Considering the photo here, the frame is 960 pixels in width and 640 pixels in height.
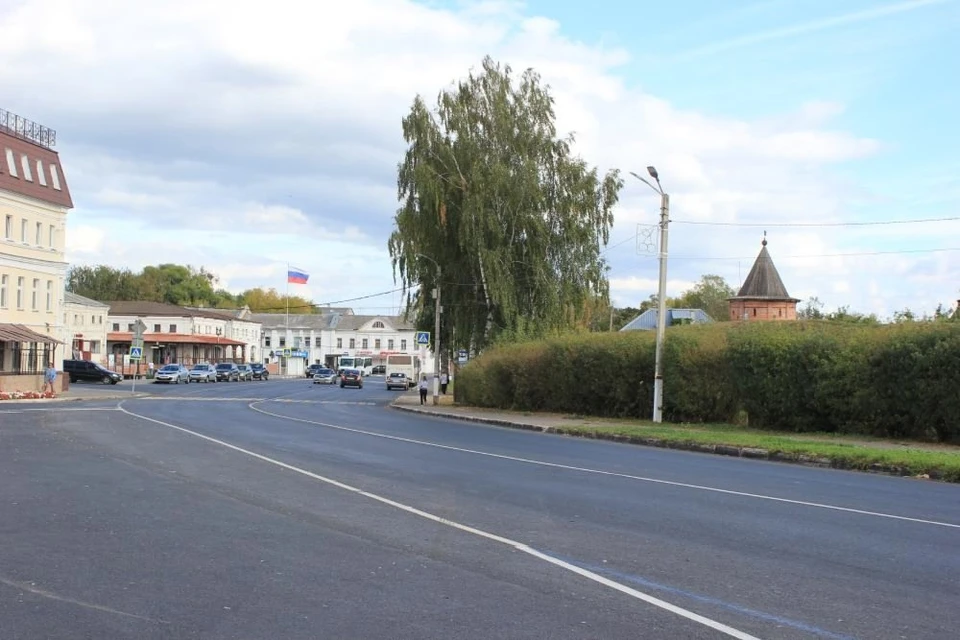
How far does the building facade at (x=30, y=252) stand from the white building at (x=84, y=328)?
2791cm

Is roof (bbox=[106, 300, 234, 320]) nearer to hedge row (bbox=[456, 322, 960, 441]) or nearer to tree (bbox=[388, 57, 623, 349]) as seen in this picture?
tree (bbox=[388, 57, 623, 349])

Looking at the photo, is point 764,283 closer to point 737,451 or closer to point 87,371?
point 87,371

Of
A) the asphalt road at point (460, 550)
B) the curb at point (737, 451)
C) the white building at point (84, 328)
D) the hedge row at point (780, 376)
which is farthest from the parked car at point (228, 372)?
the asphalt road at point (460, 550)

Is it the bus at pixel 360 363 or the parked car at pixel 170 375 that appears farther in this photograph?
the bus at pixel 360 363

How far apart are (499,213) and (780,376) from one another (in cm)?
1992

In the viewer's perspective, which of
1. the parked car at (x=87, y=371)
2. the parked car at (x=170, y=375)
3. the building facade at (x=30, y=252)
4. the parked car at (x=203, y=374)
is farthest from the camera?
the parked car at (x=203, y=374)

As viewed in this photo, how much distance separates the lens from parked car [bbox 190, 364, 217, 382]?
8019 centimetres

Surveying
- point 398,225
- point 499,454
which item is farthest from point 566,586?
point 398,225

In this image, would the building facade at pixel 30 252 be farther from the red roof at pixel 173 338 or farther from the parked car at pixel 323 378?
the red roof at pixel 173 338

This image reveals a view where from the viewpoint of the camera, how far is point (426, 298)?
47344 millimetres

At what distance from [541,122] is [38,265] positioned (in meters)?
31.6

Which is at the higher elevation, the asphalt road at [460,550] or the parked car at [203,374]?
the asphalt road at [460,550]

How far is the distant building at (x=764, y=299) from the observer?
8375 cm

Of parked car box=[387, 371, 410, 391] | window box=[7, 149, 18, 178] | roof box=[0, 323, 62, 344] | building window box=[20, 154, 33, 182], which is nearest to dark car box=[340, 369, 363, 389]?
parked car box=[387, 371, 410, 391]
